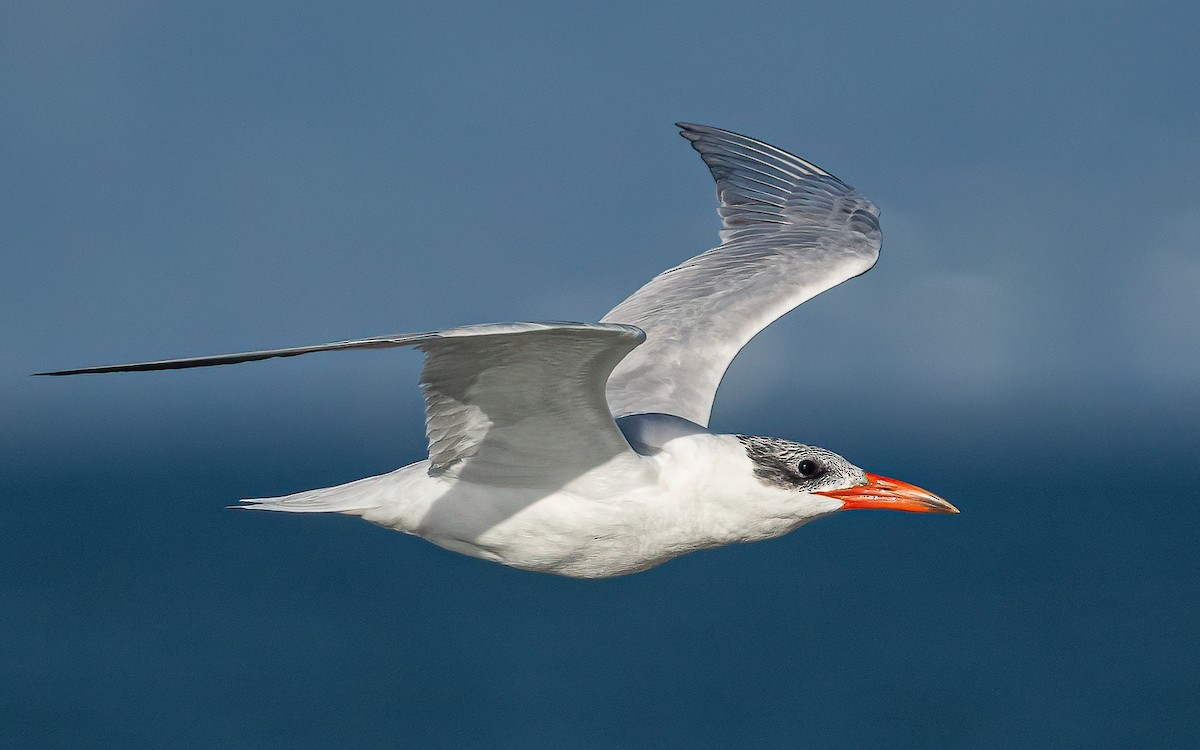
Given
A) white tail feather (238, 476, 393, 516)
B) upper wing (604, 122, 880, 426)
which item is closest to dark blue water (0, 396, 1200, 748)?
upper wing (604, 122, 880, 426)

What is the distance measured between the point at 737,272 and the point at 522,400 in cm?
521

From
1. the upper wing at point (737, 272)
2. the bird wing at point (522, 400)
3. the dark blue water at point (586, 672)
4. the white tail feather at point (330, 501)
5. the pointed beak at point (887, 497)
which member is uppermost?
the upper wing at point (737, 272)

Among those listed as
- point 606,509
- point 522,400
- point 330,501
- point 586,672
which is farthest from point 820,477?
point 586,672

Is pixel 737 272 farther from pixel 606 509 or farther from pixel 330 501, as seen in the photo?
pixel 330 501

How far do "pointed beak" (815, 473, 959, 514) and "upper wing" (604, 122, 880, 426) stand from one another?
7.30ft

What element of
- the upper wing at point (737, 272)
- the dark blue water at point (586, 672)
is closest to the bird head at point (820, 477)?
the upper wing at point (737, 272)

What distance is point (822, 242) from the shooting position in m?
14.2

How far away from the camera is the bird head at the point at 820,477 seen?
974 centimetres

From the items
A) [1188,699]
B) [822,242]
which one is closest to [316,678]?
[1188,699]

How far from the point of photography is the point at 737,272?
1371 centimetres

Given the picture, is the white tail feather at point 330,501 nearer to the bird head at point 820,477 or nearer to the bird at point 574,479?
the bird at point 574,479

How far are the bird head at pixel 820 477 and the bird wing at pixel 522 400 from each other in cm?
92

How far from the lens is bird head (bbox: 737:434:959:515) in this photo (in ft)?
32.0

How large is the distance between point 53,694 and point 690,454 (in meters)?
170
